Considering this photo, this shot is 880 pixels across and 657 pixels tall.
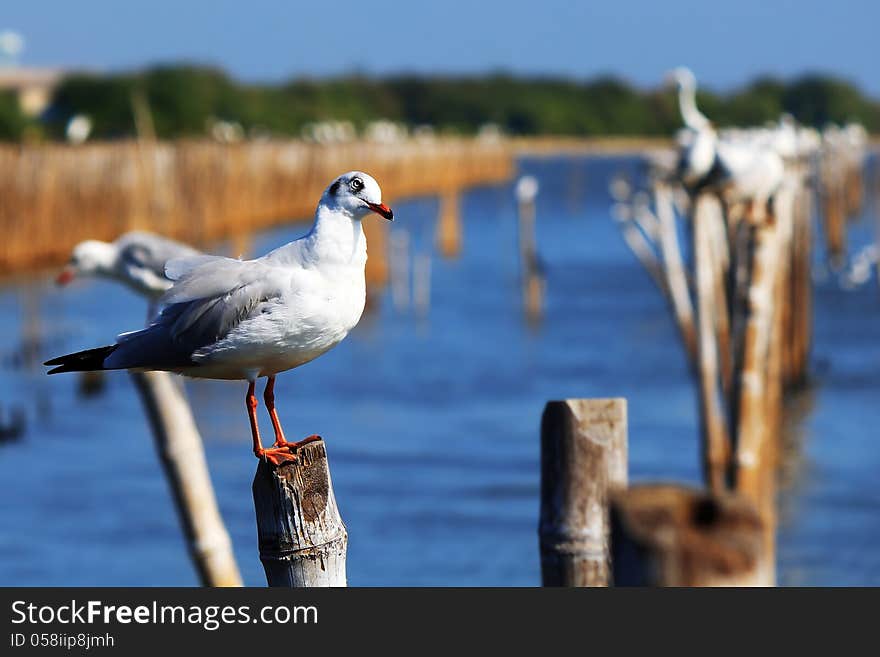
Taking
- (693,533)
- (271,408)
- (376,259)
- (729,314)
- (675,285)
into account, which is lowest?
(693,533)

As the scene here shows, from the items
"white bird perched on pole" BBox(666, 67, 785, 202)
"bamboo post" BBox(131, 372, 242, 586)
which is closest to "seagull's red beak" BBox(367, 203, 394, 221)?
"bamboo post" BBox(131, 372, 242, 586)

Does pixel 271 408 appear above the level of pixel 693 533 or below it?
above

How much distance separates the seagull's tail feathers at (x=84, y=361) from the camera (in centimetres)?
437

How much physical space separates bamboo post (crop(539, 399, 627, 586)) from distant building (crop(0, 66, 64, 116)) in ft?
287

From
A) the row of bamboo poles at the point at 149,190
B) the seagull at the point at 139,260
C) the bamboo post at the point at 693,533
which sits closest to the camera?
the bamboo post at the point at 693,533

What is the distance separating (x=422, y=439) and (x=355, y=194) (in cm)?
1190

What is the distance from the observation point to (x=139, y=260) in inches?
298

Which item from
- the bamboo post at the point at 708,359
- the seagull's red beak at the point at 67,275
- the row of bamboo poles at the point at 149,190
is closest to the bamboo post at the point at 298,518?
the seagull's red beak at the point at 67,275

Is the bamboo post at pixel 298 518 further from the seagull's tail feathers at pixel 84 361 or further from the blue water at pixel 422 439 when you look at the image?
the blue water at pixel 422 439

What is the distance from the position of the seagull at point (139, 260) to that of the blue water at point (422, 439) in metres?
3.14

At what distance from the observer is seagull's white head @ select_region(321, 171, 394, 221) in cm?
415

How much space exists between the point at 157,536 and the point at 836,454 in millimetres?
6609

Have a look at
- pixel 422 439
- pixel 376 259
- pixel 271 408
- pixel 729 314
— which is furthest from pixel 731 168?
pixel 376 259

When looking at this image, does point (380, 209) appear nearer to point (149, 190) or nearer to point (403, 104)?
point (149, 190)
